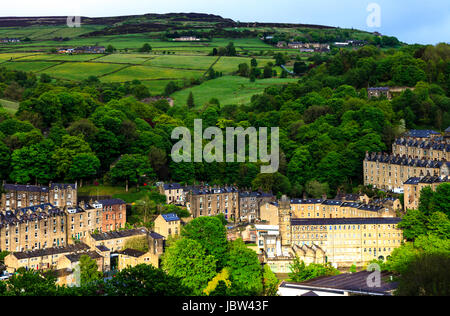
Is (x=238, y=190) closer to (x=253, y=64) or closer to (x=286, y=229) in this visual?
(x=286, y=229)

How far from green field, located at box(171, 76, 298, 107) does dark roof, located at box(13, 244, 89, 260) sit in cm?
5646

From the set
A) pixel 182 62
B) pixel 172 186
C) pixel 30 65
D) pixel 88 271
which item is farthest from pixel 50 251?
pixel 182 62

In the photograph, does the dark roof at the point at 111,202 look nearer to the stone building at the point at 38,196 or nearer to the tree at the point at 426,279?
the stone building at the point at 38,196

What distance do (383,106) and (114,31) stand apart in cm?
8637

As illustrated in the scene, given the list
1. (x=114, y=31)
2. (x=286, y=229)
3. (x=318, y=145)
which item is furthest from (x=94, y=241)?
(x=114, y=31)

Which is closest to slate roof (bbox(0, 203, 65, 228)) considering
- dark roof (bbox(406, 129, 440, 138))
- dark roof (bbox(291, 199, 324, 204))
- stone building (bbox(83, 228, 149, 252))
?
stone building (bbox(83, 228, 149, 252))

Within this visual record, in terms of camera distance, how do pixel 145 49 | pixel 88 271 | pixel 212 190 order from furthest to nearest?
pixel 145 49 → pixel 212 190 → pixel 88 271

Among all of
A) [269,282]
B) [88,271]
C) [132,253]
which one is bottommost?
[269,282]

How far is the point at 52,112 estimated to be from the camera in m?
86.8

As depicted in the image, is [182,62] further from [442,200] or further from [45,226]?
[442,200]

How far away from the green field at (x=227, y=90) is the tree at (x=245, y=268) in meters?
58.1

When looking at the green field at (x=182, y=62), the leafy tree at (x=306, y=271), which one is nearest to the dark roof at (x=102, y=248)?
the leafy tree at (x=306, y=271)

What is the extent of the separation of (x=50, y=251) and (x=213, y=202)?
720 inches

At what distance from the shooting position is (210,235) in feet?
198
